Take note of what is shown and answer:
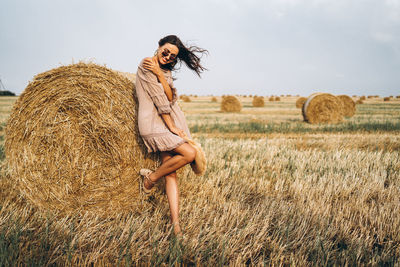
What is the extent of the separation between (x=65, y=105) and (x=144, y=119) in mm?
1254

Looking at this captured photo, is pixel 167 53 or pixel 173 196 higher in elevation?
pixel 167 53

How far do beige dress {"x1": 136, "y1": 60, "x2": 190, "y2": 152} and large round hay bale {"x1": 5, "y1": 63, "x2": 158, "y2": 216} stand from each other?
0.56 m

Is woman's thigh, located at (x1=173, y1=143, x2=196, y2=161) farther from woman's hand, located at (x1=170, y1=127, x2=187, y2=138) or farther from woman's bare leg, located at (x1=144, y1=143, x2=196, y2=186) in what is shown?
woman's hand, located at (x1=170, y1=127, x2=187, y2=138)

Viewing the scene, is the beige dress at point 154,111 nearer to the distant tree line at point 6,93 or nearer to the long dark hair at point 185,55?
the long dark hair at point 185,55

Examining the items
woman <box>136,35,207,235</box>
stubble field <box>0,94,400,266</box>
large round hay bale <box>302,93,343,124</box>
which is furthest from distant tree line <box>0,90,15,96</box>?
woman <box>136,35,207,235</box>

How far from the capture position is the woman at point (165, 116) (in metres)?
2.73

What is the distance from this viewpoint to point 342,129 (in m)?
10.3

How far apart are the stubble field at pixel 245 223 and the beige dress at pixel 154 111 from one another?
0.83 meters

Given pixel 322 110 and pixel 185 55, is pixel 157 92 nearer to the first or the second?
pixel 185 55

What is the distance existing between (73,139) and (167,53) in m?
1.67

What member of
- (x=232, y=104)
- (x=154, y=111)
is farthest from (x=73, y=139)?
(x=232, y=104)

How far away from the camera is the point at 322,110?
13078mm

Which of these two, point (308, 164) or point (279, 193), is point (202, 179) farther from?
point (308, 164)

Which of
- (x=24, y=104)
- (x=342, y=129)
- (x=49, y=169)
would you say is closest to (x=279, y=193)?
(x=49, y=169)
